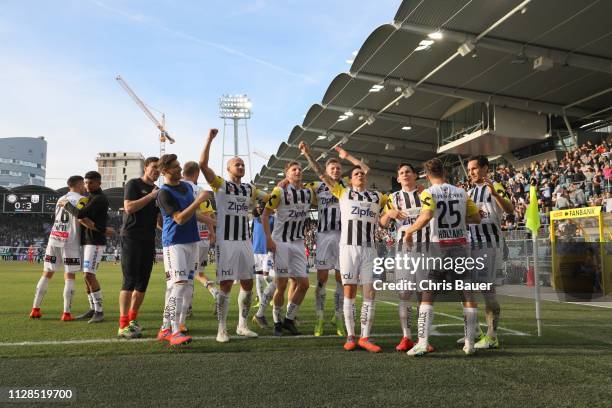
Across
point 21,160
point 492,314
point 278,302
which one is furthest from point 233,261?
point 21,160

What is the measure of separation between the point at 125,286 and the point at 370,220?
3312 mm

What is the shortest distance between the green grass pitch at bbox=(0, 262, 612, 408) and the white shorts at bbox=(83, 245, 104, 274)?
0.96 m

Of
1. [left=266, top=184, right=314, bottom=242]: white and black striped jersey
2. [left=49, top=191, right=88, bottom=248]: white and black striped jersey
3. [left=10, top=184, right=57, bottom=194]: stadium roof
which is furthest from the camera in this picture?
[left=10, top=184, right=57, bottom=194]: stadium roof

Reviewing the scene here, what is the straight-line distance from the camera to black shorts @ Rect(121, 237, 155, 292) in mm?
6355

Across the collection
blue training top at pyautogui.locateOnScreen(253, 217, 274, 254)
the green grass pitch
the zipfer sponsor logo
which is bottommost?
the green grass pitch

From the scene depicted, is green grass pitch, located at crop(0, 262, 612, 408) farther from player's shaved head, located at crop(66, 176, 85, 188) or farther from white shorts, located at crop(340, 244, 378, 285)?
player's shaved head, located at crop(66, 176, 85, 188)

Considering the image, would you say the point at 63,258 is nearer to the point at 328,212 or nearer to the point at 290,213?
the point at 290,213

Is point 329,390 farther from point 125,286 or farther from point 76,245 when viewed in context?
point 76,245

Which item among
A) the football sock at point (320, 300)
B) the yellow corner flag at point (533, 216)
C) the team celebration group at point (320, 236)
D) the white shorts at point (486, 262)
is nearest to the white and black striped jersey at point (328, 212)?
the team celebration group at point (320, 236)

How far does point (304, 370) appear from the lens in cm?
459

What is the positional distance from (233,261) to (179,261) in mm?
666

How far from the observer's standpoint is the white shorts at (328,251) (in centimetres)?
682

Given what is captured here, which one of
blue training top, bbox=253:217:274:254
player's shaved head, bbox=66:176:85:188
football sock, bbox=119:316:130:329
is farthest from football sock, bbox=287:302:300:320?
player's shaved head, bbox=66:176:85:188

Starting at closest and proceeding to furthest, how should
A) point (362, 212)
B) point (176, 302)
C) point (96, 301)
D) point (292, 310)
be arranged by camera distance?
point (176, 302), point (362, 212), point (292, 310), point (96, 301)
